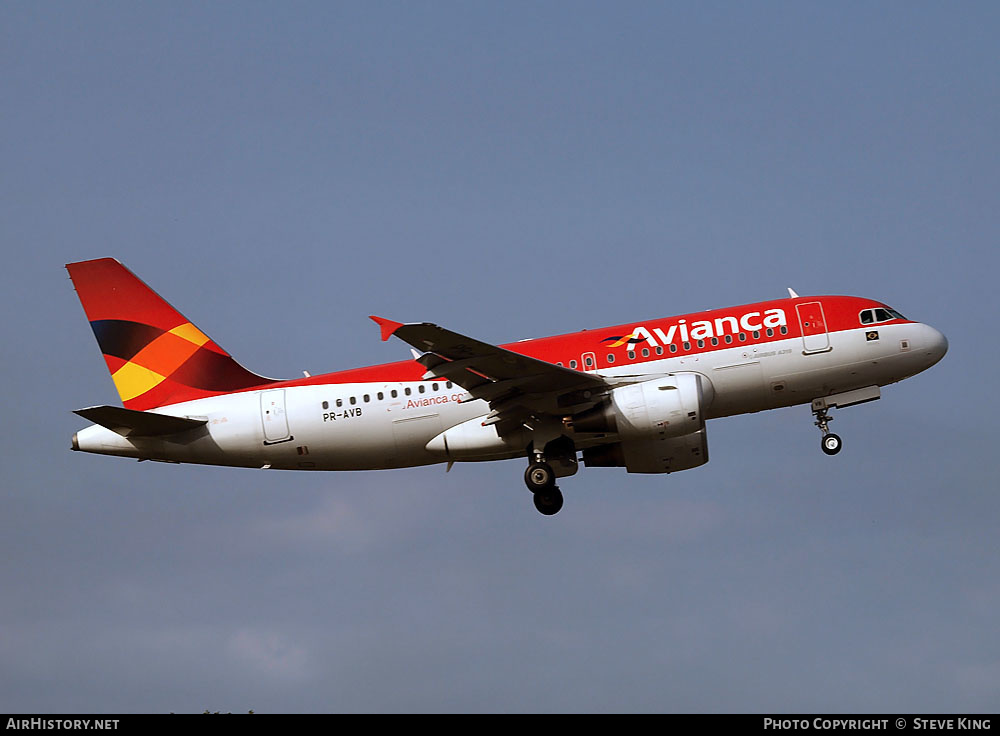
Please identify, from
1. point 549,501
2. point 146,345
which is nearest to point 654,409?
point 549,501

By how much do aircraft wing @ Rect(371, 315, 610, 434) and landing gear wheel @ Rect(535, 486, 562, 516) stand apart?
7.63 feet

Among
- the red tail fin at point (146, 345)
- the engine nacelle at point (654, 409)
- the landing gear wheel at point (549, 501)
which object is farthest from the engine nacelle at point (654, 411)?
the red tail fin at point (146, 345)

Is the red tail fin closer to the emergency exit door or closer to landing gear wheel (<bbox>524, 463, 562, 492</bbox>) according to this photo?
the emergency exit door

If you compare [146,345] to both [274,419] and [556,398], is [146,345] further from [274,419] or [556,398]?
[556,398]

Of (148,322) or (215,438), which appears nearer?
(215,438)

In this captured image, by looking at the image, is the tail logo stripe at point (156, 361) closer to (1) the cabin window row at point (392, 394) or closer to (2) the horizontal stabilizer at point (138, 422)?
(2) the horizontal stabilizer at point (138, 422)

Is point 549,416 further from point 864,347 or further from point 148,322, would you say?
point 148,322

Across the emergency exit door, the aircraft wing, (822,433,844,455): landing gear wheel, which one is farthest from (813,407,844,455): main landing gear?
the emergency exit door

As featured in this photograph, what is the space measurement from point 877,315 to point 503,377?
1134 cm

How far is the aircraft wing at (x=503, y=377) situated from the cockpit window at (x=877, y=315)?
7.95 metres

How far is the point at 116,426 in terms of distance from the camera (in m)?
40.1

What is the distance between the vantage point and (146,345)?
4316 centimetres
